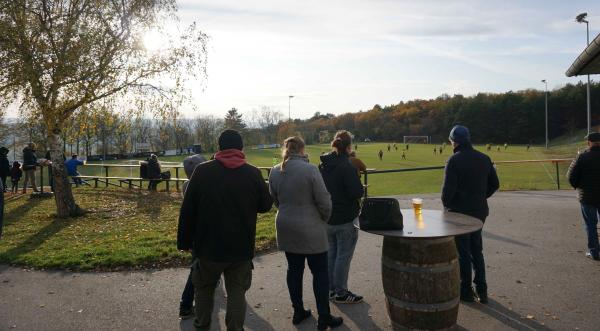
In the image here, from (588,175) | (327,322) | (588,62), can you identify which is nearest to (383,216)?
(327,322)

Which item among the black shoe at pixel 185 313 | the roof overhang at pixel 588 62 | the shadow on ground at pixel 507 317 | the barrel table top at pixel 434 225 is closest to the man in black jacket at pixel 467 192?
the shadow on ground at pixel 507 317

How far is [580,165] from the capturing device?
6.51 metres

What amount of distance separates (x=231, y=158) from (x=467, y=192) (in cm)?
272

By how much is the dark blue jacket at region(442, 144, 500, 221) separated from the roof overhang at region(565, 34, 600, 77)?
4522 mm

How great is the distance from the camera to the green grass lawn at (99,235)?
7020mm

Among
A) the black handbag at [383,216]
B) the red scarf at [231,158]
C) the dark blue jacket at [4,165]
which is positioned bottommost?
the black handbag at [383,216]

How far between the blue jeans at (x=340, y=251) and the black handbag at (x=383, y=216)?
797mm

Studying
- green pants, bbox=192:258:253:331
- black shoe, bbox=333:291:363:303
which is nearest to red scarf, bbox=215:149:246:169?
green pants, bbox=192:258:253:331

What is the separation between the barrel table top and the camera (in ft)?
12.9

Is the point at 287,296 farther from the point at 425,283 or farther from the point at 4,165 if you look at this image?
the point at 4,165

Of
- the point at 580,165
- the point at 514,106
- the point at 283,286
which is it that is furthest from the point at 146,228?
the point at 514,106

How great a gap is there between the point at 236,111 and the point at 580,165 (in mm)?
103075

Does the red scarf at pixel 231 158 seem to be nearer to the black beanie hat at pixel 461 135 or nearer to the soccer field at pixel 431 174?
the black beanie hat at pixel 461 135

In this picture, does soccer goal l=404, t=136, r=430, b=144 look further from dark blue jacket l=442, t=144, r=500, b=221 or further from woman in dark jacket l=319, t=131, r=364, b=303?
woman in dark jacket l=319, t=131, r=364, b=303
